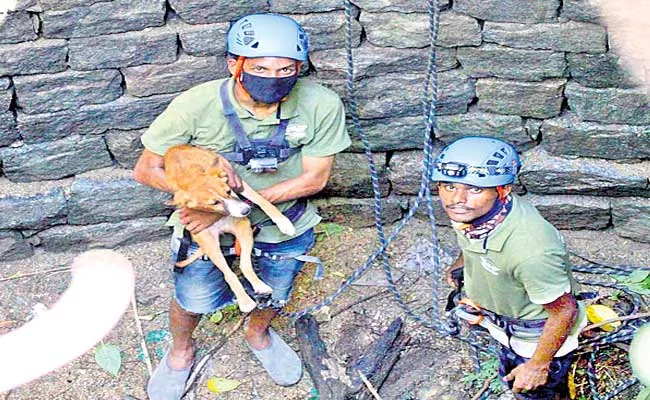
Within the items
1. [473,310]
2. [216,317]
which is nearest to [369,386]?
[473,310]

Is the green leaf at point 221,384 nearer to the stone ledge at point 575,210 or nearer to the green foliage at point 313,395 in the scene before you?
the green foliage at point 313,395

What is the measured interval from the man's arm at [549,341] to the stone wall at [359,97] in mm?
1335

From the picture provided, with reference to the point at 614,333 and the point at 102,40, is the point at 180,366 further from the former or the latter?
the point at 614,333

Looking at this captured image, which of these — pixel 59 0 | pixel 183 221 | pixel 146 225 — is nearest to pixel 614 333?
pixel 183 221

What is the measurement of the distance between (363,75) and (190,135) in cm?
100

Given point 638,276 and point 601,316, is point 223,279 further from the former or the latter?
point 638,276

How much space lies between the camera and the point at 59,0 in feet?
13.3

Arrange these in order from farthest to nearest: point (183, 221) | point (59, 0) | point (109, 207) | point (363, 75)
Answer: point (109, 207), point (363, 75), point (59, 0), point (183, 221)

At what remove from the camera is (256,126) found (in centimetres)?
361

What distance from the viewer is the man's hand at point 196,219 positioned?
3496mm

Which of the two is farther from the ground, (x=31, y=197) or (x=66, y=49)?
(x=66, y=49)

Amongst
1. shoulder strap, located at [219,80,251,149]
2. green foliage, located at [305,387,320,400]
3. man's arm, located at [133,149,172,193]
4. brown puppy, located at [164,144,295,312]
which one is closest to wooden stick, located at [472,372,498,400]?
green foliage, located at [305,387,320,400]

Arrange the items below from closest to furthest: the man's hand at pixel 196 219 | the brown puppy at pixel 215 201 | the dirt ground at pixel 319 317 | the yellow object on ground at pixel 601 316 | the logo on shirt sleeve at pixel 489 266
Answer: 1. the logo on shirt sleeve at pixel 489 266
2. the brown puppy at pixel 215 201
3. the man's hand at pixel 196 219
4. the yellow object on ground at pixel 601 316
5. the dirt ground at pixel 319 317

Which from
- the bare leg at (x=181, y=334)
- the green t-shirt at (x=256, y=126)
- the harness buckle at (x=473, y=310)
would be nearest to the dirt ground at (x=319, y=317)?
the bare leg at (x=181, y=334)
